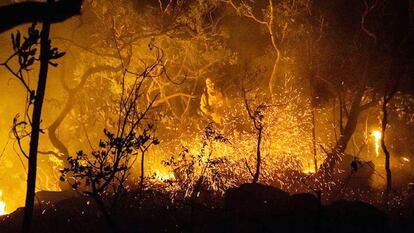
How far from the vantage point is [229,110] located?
23.6 meters

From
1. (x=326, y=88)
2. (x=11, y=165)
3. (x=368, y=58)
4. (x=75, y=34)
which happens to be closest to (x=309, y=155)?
(x=326, y=88)

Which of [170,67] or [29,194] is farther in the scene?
[170,67]

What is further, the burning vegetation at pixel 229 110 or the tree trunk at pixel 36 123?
the burning vegetation at pixel 229 110

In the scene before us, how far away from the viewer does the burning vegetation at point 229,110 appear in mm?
12430

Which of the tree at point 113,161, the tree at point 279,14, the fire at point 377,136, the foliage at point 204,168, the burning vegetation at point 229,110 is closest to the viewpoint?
the tree at point 113,161

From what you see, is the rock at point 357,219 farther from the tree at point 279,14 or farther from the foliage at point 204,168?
the tree at point 279,14

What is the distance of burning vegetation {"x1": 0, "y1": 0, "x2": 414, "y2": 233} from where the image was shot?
40.8 feet

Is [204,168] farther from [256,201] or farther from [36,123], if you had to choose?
[36,123]

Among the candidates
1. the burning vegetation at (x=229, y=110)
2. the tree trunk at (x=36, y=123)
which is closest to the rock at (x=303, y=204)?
the burning vegetation at (x=229, y=110)

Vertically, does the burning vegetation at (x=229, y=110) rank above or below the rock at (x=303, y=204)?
above

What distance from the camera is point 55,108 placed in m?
25.7

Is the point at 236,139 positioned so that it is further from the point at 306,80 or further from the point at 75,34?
the point at 75,34

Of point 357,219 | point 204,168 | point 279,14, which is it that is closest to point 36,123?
point 204,168

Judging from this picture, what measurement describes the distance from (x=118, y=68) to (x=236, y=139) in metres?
7.15
